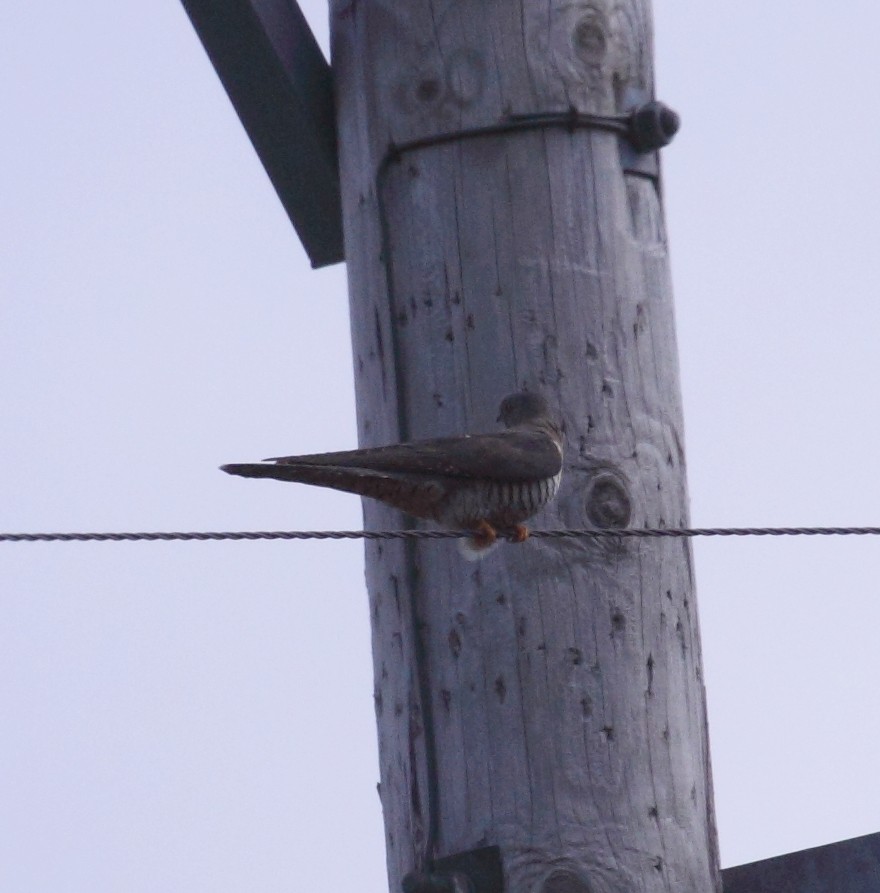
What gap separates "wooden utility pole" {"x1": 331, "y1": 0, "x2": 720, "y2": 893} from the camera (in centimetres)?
394

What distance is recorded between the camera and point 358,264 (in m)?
4.50

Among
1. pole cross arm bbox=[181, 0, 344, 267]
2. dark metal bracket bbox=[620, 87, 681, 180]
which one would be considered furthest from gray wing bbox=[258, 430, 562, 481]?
pole cross arm bbox=[181, 0, 344, 267]

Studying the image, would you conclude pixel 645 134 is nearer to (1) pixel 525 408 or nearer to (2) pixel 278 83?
(1) pixel 525 408

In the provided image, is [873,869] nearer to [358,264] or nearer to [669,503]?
[669,503]

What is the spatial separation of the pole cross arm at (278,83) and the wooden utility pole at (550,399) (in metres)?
0.18

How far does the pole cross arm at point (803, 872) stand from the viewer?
13.5 feet

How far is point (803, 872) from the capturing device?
4.12m

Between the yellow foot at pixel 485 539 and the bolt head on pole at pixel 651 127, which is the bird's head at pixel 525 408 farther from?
the bolt head on pole at pixel 651 127

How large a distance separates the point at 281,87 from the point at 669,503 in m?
1.51

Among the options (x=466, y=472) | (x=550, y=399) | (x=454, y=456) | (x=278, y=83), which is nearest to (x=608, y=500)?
(x=550, y=399)

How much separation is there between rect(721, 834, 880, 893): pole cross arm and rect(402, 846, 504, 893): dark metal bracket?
539 mm

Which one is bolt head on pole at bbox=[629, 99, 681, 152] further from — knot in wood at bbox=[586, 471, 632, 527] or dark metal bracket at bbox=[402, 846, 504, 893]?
dark metal bracket at bbox=[402, 846, 504, 893]

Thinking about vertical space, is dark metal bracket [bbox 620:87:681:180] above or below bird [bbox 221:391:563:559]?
above

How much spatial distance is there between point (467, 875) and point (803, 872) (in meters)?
0.75
